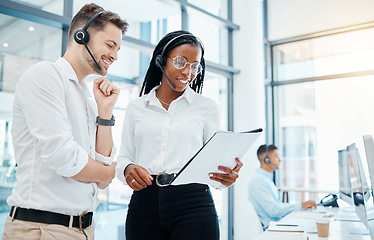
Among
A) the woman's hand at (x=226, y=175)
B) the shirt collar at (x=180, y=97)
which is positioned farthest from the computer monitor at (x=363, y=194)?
the shirt collar at (x=180, y=97)

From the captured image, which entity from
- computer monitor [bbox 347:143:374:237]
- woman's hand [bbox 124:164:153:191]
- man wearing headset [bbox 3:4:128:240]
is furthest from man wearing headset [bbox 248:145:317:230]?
man wearing headset [bbox 3:4:128:240]

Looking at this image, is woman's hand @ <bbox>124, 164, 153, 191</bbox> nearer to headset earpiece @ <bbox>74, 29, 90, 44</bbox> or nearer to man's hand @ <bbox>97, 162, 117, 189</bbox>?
A: man's hand @ <bbox>97, 162, 117, 189</bbox>

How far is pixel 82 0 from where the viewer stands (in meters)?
3.17

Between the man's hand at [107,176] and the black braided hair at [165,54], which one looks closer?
the man's hand at [107,176]

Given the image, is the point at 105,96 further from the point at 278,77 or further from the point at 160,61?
the point at 278,77

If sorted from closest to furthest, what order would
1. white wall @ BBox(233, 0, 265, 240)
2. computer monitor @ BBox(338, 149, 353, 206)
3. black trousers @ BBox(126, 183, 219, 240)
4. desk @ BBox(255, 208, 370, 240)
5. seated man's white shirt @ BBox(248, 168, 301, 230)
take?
black trousers @ BBox(126, 183, 219, 240) → desk @ BBox(255, 208, 370, 240) → computer monitor @ BBox(338, 149, 353, 206) → seated man's white shirt @ BBox(248, 168, 301, 230) → white wall @ BBox(233, 0, 265, 240)

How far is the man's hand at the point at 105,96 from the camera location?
4.15ft

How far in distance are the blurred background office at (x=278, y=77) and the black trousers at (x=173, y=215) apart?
2.21 metres

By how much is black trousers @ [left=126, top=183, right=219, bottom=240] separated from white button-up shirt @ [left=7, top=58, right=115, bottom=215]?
0.33 meters

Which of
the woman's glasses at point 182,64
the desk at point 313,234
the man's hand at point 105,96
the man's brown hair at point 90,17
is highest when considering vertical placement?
the man's brown hair at point 90,17

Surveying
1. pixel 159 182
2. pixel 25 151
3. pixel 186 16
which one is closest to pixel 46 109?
pixel 25 151

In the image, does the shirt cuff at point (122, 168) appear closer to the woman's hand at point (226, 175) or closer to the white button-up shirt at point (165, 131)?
the white button-up shirt at point (165, 131)

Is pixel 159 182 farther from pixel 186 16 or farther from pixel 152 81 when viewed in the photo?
pixel 186 16

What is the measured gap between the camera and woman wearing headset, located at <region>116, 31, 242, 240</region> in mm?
1418
